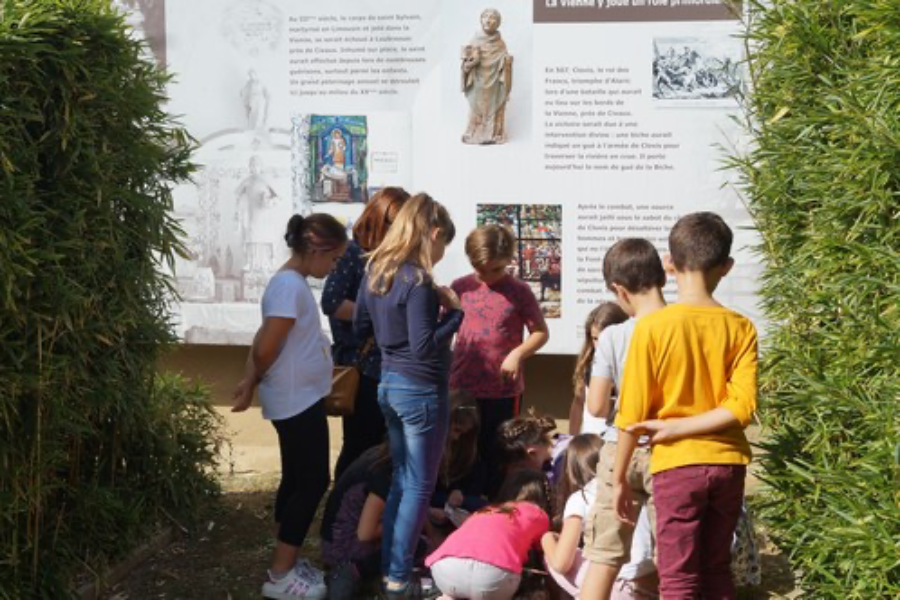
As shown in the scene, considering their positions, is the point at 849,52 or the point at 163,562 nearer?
the point at 849,52

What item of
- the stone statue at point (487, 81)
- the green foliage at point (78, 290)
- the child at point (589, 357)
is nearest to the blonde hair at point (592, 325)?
the child at point (589, 357)

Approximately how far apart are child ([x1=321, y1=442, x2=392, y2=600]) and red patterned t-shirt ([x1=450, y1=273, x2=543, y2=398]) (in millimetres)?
643

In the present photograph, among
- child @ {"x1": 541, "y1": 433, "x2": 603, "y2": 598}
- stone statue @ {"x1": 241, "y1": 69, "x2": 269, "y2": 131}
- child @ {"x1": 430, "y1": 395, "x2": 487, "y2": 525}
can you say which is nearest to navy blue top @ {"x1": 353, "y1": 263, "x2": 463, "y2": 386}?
child @ {"x1": 430, "y1": 395, "x2": 487, "y2": 525}

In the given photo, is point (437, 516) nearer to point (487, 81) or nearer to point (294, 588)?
point (294, 588)

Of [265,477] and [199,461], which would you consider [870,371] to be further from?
[265,477]

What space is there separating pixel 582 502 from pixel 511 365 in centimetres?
126

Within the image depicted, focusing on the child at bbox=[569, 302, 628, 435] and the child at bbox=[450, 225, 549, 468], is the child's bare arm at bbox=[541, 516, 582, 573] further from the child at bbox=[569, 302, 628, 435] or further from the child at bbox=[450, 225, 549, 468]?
the child at bbox=[450, 225, 549, 468]

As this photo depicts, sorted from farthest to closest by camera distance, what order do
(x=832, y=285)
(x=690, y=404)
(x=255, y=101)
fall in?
(x=255, y=101)
(x=690, y=404)
(x=832, y=285)

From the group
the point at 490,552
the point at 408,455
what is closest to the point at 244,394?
the point at 408,455

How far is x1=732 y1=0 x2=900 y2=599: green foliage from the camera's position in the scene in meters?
3.79

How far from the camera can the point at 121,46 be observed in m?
5.52

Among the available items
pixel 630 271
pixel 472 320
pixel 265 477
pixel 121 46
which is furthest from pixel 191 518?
pixel 630 271

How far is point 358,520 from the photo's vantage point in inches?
227

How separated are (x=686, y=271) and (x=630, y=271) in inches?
15.6
